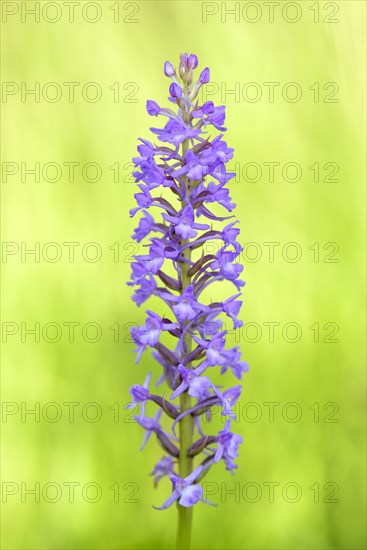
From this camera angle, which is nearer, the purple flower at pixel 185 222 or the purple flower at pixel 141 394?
the purple flower at pixel 185 222

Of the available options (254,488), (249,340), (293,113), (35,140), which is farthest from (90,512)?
(293,113)

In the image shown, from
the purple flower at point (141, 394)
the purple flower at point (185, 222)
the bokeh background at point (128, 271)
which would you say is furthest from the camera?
the bokeh background at point (128, 271)

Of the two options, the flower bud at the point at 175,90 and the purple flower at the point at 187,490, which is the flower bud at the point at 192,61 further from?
the purple flower at the point at 187,490

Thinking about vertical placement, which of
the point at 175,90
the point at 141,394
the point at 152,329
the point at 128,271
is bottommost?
the point at 141,394

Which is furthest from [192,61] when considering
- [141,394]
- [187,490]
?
[187,490]

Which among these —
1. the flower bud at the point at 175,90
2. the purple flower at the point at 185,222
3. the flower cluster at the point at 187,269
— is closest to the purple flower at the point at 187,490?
the flower cluster at the point at 187,269

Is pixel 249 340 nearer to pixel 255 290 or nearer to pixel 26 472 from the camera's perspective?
pixel 255 290

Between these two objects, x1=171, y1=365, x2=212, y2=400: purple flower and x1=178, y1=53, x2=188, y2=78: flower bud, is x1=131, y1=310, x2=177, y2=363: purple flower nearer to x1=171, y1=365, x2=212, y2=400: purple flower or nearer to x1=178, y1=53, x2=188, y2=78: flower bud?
x1=171, y1=365, x2=212, y2=400: purple flower

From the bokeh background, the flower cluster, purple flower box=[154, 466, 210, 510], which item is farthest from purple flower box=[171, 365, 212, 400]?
the bokeh background

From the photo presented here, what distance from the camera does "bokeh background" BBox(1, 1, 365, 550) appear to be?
6.32ft

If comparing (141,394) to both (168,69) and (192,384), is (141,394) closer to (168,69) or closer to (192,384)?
(192,384)

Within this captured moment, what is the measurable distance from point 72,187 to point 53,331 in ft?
1.31

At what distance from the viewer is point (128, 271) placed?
2.10 meters

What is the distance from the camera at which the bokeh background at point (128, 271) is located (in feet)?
6.32
